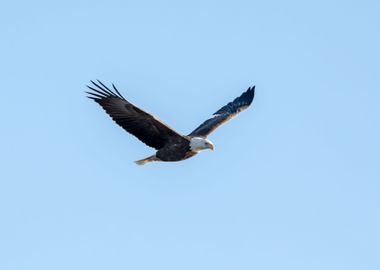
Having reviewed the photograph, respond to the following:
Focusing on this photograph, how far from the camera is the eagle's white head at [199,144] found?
18.6 metres

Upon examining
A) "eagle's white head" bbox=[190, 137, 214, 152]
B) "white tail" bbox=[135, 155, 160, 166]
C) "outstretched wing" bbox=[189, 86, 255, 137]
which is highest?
"outstretched wing" bbox=[189, 86, 255, 137]

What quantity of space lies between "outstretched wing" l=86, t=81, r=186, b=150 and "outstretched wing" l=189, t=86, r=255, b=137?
58.5 inches

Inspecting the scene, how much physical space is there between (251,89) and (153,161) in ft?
14.2

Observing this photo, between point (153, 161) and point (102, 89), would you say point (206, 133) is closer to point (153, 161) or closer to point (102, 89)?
point (153, 161)

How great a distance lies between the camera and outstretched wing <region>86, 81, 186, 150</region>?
59.3ft

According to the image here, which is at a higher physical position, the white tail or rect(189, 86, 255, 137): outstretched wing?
rect(189, 86, 255, 137): outstretched wing

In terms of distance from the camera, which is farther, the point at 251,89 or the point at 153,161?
the point at 251,89

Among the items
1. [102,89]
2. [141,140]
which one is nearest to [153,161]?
[141,140]

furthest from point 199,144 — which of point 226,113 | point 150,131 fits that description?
point 226,113

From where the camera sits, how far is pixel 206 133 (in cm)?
2011

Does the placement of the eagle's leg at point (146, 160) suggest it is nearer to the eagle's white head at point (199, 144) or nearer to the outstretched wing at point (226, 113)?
the eagle's white head at point (199, 144)

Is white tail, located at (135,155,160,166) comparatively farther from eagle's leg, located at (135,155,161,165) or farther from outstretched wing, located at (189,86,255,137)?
outstretched wing, located at (189,86,255,137)

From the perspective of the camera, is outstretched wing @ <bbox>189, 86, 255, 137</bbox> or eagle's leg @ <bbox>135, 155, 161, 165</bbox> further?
outstretched wing @ <bbox>189, 86, 255, 137</bbox>

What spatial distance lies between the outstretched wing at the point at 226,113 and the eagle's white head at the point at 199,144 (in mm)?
1130
